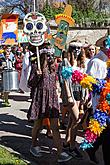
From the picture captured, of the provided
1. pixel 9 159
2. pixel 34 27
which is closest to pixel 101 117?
pixel 9 159

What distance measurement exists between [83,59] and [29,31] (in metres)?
0.95

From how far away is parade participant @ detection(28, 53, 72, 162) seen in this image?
19.6ft

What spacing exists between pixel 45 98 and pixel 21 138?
1388 mm

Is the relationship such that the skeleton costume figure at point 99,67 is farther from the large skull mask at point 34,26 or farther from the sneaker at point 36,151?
the sneaker at point 36,151

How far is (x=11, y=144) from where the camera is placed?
679 cm

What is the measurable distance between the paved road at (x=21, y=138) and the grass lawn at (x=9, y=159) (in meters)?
0.15

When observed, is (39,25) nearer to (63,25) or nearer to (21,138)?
(21,138)

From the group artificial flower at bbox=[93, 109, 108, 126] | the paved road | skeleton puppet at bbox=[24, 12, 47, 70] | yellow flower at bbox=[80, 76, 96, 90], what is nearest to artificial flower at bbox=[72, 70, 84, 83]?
yellow flower at bbox=[80, 76, 96, 90]

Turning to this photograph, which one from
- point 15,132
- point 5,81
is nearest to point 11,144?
point 15,132

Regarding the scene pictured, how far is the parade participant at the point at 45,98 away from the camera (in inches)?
235

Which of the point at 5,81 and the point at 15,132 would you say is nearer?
the point at 15,132

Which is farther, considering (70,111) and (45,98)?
(45,98)

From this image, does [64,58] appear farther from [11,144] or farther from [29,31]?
[11,144]

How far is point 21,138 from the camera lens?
7145mm
